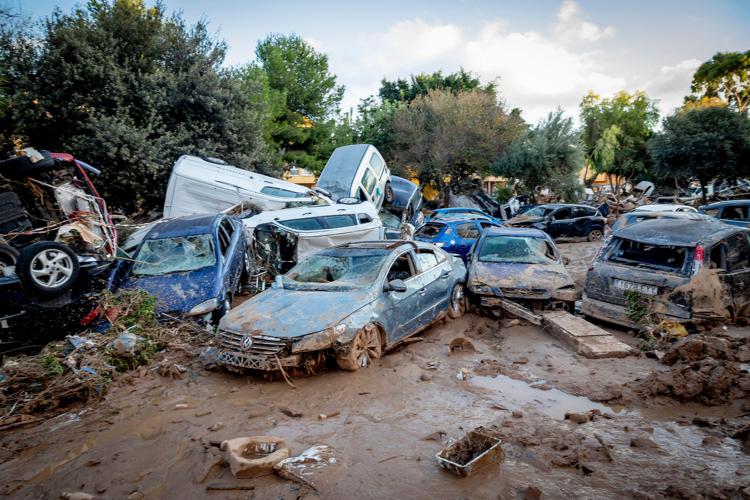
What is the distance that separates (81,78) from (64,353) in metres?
10.3

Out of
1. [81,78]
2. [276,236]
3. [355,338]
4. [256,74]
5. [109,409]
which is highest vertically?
[256,74]

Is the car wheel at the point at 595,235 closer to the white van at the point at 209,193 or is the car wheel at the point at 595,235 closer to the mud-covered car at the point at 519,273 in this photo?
the mud-covered car at the point at 519,273

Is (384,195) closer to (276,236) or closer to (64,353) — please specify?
(276,236)

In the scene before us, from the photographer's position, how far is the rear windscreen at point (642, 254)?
6.68m

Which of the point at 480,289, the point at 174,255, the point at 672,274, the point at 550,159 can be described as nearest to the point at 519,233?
the point at 480,289

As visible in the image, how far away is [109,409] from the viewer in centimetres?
443

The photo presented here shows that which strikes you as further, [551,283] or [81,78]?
[81,78]

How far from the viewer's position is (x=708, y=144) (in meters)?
22.5

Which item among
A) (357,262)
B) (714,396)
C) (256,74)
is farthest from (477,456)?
(256,74)

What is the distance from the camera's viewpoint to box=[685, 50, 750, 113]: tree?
3722 centimetres

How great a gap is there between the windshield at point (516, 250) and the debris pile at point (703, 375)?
2.89m

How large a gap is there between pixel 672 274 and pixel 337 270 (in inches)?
184

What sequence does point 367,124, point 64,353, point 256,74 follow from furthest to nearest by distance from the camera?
point 367,124 < point 256,74 < point 64,353

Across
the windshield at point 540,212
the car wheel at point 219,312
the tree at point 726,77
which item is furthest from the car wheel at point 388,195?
the tree at point 726,77
